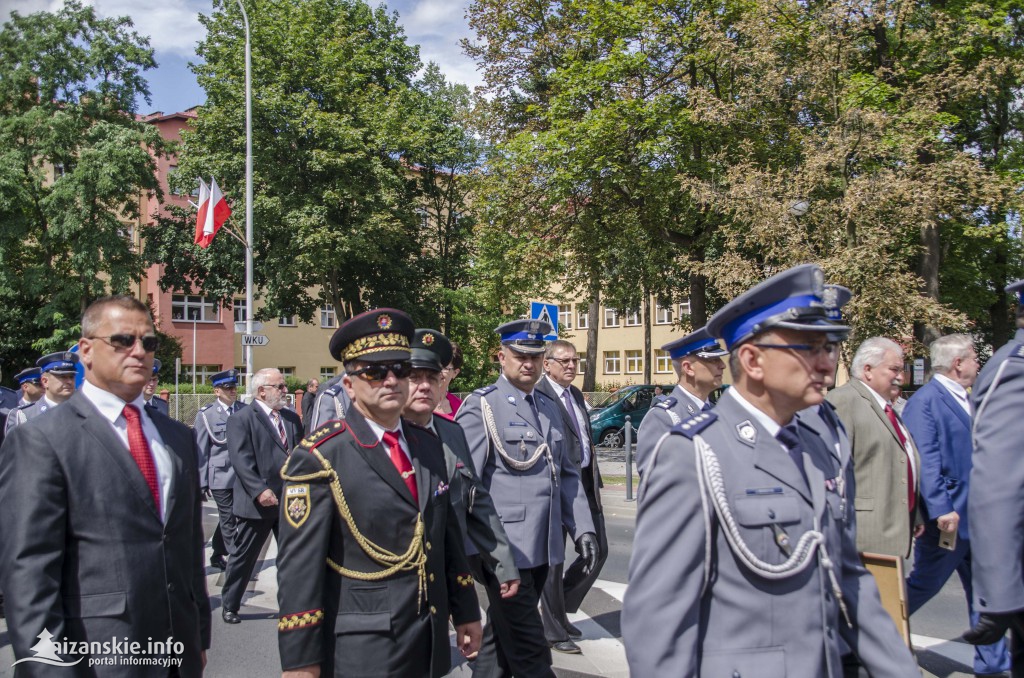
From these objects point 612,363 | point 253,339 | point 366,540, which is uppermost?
point 253,339

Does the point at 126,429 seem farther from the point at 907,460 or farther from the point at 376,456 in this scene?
the point at 907,460

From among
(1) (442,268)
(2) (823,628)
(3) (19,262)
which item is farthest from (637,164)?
(3) (19,262)

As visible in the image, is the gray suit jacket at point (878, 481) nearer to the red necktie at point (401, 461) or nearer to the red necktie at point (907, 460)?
the red necktie at point (907, 460)

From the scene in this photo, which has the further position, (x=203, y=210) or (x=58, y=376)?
(x=203, y=210)

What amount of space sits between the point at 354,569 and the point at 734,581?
1404 millimetres

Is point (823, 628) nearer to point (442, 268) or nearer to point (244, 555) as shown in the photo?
point (244, 555)

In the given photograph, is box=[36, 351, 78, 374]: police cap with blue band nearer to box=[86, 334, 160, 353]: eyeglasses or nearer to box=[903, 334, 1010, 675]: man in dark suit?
box=[86, 334, 160, 353]: eyeglasses

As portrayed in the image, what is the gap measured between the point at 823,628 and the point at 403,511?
5.02 ft

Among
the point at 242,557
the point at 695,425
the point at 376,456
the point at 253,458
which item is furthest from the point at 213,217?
the point at 695,425

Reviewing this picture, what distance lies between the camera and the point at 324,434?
3.24 meters

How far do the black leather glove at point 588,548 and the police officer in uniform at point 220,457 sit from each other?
3766 mm

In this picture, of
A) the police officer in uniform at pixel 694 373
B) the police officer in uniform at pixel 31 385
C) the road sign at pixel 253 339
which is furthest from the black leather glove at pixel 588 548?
the road sign at pixel 253 339

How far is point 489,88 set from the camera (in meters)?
25.7

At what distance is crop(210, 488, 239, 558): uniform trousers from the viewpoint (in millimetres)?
7688
